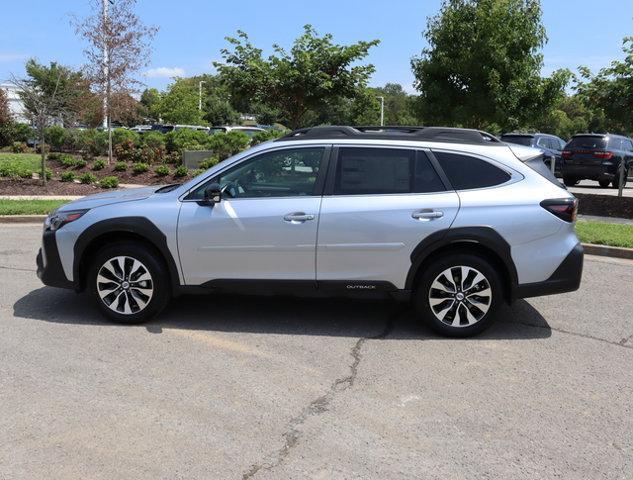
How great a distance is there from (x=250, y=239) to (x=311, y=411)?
1.81 metres

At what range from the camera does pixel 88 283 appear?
5.51 m

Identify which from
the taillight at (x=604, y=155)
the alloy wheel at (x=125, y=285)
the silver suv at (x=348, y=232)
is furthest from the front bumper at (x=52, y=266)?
the taillight at (x=604, y=155)

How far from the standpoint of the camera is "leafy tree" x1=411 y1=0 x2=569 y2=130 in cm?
1762

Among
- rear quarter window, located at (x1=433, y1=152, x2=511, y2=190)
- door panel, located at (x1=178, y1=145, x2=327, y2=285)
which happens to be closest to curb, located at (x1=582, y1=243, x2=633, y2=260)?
rear quarter window, located at (x1=433, y1=152, x2=511, y2=190)

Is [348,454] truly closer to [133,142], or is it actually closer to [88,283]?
[88,283]

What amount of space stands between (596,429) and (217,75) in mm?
15473

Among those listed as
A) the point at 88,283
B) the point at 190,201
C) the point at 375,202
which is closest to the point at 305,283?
the point at 375,202

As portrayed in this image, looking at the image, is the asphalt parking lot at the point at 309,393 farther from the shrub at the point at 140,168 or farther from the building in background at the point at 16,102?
the building in background at the point at 16,102

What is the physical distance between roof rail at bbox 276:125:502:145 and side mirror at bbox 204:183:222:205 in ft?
2.55

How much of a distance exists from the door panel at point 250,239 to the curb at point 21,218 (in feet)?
23.6

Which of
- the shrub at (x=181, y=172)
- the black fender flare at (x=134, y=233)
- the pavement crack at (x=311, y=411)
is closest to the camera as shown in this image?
the pavement crack at (x=311, y=411)

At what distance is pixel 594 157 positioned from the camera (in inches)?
727

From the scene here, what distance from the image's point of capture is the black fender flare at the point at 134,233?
5301 millimetres

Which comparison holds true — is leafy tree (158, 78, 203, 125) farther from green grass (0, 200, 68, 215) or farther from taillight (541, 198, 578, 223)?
taillight (541, 198, 578, 223)
